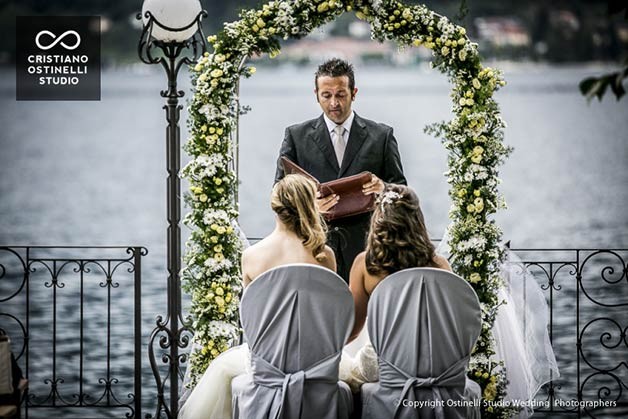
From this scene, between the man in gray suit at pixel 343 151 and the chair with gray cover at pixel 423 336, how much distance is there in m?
1.53

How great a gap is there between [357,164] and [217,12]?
38.6 meters

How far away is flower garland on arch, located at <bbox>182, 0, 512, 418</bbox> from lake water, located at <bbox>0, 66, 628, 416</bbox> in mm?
4790

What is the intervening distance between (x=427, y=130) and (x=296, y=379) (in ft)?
6.47

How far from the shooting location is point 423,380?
5336 millimetres

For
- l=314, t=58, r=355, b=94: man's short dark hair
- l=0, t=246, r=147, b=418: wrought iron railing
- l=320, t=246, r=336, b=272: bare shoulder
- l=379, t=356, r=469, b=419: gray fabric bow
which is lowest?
l=0, t=246, r=147, b=418: wrought iron railing

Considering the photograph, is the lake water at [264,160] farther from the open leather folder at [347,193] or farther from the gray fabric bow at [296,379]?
the gray fabric bow at [296,379]

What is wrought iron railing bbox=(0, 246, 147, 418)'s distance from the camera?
276 inches

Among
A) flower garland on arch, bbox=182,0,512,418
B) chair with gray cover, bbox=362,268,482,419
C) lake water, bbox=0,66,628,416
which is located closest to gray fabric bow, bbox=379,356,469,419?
chair with gray cover, bbox=362,268,482,419

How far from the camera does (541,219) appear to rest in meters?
35.5

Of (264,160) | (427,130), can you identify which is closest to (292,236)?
(427,130)

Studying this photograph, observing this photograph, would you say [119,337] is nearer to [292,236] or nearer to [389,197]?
[292,236]

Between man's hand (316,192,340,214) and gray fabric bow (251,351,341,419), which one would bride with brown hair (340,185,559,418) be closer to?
gray fabric bow (251,351,341,419)

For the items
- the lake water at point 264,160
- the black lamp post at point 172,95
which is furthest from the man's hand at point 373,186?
the lake water at point 264,160

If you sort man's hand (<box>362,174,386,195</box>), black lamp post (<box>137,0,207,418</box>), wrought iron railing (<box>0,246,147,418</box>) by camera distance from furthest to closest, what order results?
wrought iron railing (<box>0,246,147,418</box>), black lamp post (<box>137,0,207,418</box>), man's hand (<box>362,174,386,195</box>)
